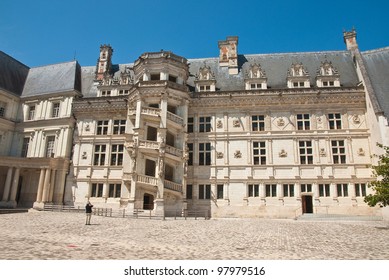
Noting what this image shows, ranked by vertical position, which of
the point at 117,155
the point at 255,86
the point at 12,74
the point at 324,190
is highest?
the point at 12,74

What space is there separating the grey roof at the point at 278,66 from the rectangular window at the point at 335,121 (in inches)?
143

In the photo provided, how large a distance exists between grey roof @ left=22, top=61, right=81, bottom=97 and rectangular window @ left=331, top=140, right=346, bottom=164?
28.3 metres

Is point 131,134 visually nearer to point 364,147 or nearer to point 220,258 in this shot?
point 220,258

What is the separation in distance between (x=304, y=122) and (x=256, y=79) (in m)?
6.60

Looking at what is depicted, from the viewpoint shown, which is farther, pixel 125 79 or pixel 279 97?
pixel 125 79

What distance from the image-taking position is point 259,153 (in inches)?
1052

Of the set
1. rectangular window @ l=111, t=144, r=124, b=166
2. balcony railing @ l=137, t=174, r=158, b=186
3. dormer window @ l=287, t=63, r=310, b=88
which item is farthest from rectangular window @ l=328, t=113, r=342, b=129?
rectangular window @ l=111, t=144, r=124, b=166

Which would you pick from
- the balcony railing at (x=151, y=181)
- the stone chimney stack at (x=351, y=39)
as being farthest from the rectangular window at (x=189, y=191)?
the stone chimney stack at (x=351, y=39)

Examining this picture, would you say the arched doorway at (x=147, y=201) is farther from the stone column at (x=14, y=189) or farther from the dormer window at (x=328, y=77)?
the dormer window at (x=328, y=77)

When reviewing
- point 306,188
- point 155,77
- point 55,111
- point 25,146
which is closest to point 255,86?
point 155,77

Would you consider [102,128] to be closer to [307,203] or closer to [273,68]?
[273,68]

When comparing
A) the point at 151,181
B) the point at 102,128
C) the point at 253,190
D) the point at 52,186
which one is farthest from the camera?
the point at 102,128

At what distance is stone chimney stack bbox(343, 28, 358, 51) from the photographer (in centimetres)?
3106

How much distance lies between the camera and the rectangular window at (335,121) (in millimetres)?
26422
